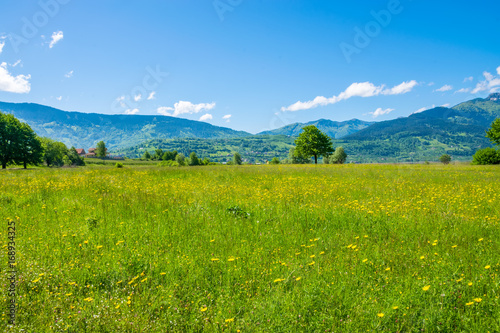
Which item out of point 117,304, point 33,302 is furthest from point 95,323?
point 33,302

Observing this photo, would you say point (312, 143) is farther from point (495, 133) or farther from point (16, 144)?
point (16, 144)

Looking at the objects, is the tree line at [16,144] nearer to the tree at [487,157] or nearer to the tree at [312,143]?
the tree at [312,143]

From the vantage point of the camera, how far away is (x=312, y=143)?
6297cm

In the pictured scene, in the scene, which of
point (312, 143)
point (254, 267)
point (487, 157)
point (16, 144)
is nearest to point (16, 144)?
point (16, 144)

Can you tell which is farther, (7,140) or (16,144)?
(16,144)

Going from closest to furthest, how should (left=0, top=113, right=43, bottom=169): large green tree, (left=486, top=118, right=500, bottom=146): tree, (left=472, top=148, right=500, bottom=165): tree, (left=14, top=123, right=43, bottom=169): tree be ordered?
(left=0, top=113, right=43, bottom=169): large green tree → (left=14, top=123, right=43, bottom=169): tree → (left=486, top=118, right=500, bottom=146): tree → (left=472, top=148, right=500, bottom=165): tree

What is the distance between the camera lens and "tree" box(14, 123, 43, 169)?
4666 centimetres

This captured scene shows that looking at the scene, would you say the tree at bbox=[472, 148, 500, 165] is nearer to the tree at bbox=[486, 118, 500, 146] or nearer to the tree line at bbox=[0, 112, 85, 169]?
the tree at bbox=[486, 118, 500, 146]

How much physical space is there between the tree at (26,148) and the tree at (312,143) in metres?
58.5

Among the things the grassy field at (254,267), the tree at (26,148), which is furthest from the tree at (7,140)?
the grassy field at (254,267)

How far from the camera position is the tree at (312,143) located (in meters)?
63.2

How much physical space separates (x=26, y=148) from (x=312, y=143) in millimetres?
62074

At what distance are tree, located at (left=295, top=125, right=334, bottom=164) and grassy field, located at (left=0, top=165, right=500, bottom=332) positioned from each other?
2192 inches

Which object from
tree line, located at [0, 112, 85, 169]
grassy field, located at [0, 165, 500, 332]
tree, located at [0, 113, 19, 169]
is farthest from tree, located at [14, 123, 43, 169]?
grassy field, located at [0, 165, 500, 332]
